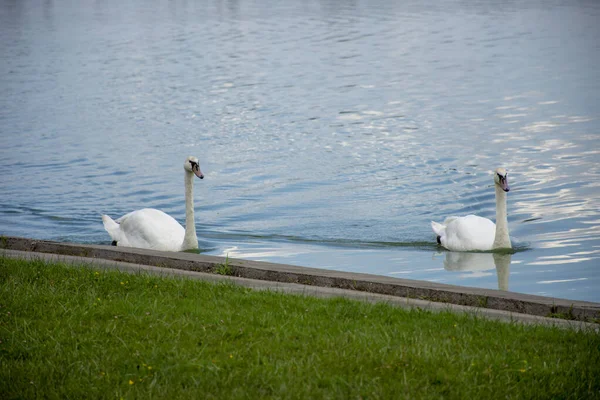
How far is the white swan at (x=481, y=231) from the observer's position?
Result: 12.0 metres

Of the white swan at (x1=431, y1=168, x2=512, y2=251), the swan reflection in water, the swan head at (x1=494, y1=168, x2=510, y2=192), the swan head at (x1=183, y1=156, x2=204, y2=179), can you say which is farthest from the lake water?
the swan head at (x1=183, y1=156, x2=204, y2=179)

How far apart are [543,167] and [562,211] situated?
3.29m

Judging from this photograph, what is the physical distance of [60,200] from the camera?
16875mm

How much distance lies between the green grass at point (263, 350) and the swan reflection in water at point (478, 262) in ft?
16.3

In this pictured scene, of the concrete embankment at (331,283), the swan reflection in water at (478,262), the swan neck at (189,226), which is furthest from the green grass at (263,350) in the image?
the swan reflection in water at (478,262)

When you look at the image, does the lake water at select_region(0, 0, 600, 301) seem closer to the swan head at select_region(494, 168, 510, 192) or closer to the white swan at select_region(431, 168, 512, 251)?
the white swan at select_region(431, 168, 512, 251)

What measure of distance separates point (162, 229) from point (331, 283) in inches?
204

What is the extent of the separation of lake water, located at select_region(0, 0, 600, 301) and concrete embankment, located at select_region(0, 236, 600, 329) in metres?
3.38

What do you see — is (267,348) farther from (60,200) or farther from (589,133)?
(589,133)

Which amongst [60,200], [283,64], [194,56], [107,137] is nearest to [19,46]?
[194,56]

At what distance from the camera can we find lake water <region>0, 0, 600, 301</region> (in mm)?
13477

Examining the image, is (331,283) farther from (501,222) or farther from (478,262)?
(501,222)

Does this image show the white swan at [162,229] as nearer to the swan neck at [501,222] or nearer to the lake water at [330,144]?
the lake water at [330,144]

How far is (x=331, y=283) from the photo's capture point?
24.8 ft
